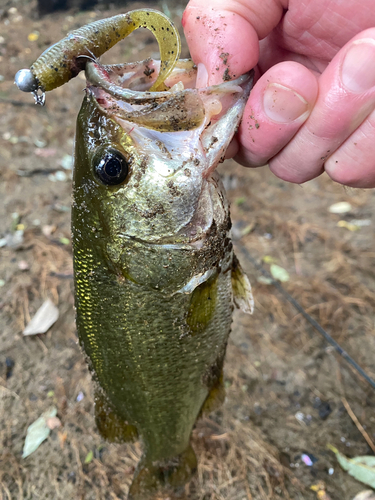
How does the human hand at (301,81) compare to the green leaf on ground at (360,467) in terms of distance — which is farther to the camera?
the green leaf on ground at (360,467)

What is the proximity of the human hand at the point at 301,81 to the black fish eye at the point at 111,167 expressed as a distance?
16.6 inches

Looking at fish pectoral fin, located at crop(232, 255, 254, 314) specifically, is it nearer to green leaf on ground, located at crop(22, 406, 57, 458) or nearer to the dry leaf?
green leaf on ground, located at crop(22, 406, 57, 458)

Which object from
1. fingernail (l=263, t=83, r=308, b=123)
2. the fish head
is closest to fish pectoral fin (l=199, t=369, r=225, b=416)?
the fish head

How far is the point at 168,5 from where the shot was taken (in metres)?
8.12

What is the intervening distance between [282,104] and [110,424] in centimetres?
170

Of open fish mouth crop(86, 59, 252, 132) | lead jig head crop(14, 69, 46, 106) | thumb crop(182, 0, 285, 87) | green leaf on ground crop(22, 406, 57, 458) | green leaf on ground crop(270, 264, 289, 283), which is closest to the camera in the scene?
lead jig head crop(14, 69, 46, 106)

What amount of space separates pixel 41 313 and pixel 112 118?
2481 millimetres

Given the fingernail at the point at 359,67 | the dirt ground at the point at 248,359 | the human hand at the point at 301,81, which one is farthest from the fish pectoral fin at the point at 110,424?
the fingernail at the point at 359,67

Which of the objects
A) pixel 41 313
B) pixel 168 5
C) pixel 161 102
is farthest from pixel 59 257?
pixel 168 5

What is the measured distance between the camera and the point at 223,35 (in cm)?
→ 127

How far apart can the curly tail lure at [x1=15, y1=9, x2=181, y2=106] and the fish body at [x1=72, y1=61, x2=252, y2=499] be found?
0.24 ft

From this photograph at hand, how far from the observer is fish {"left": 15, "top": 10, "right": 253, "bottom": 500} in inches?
47.8

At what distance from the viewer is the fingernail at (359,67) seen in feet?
3.54

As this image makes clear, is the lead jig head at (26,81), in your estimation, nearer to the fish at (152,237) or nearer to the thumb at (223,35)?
the fish at (152,237)
